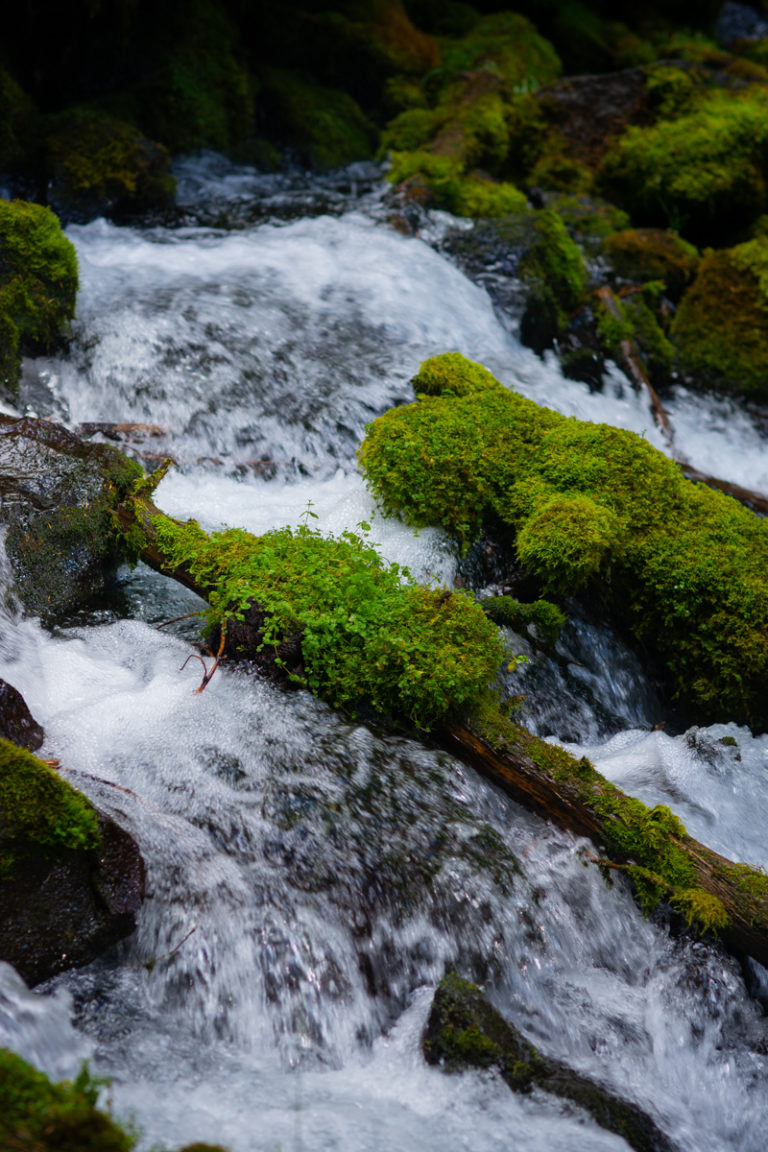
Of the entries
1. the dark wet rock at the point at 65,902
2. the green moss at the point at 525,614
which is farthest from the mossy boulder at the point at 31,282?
the dark wet rock at the point at 65,902

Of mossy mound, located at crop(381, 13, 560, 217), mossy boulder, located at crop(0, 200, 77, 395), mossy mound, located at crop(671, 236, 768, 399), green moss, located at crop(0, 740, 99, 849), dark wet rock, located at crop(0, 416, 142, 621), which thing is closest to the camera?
green moss, located at crop(0, 740, 99, 849)

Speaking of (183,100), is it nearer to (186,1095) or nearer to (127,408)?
(127,408)

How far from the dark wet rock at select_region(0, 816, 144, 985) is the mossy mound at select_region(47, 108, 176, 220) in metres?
8.81

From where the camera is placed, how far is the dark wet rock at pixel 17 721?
330 cm

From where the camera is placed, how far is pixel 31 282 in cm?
639

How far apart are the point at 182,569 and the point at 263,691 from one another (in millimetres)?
955

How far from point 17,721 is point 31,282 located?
Answer: 455 cm

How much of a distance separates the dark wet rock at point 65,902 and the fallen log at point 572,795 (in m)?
1.33

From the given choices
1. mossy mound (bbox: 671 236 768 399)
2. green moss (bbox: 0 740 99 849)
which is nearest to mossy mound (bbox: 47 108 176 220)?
mossy mound (bbox: 671 236 768 399)

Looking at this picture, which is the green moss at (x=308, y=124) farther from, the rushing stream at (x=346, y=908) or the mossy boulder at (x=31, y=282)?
the rushing stream at (x=346, y=908)

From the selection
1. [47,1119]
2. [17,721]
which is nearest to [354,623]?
[17,721]

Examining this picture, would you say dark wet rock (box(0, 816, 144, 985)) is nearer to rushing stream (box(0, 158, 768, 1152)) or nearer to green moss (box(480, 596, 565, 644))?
rushing stream (box(0, 158, 768, 1152))

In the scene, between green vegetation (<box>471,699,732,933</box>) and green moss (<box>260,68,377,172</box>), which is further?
green moss (<box>260,68,377,172</box>)

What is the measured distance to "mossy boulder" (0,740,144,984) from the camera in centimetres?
268
